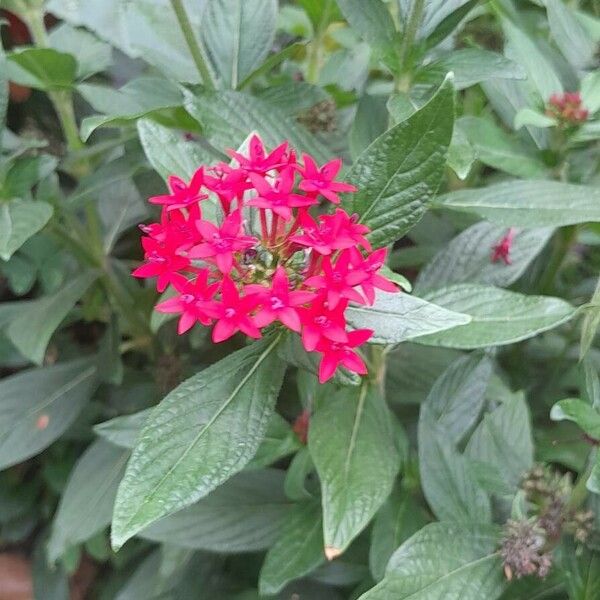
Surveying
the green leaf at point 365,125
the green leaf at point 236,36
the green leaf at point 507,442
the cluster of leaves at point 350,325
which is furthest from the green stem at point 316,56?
the green leaf at point 507,442

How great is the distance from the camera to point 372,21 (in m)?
0.82

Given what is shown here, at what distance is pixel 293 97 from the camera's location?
3.06 ft

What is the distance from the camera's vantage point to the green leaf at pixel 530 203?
78 cm

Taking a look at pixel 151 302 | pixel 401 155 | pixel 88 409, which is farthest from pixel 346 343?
pixel 88 409

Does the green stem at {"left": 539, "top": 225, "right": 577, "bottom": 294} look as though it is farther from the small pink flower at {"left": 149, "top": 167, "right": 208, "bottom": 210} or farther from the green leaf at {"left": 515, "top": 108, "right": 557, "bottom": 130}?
the small pink flower at {"left": 149, "top": 167, "right": 208, "bottom": 210}

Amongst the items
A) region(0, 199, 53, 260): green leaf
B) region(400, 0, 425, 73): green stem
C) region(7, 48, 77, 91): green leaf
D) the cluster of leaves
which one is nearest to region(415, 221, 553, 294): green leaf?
the cluster of leaves

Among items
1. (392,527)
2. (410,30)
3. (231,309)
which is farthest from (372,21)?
(392,527)

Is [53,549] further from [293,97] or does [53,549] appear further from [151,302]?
[293,97]

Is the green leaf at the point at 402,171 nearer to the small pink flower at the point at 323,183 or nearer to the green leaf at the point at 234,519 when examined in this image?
the small pink flower at the point at 323,183

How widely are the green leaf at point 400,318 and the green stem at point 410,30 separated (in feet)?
0.98

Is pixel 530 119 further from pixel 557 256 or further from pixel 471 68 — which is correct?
pixel 557 256

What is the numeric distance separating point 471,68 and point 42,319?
65 cm

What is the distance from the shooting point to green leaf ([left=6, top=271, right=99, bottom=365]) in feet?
3.31

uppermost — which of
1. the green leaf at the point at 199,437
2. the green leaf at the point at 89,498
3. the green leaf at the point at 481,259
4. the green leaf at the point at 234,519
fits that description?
the green leaf at the point at 199,437
